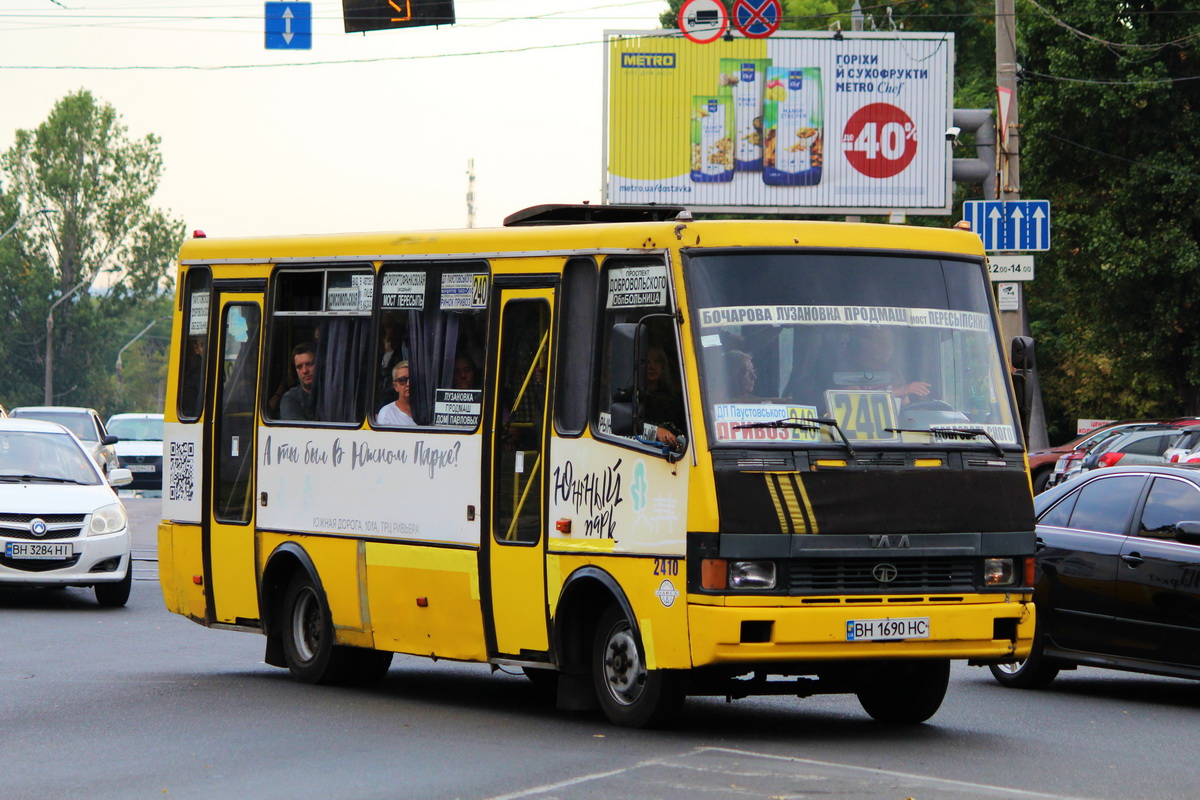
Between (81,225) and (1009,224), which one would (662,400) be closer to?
(1009,224)

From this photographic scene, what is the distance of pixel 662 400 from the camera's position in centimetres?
960

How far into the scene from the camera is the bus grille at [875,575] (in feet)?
30.5

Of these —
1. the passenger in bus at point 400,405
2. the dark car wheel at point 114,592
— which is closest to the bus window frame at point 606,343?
the passenger in bus at point 400,405

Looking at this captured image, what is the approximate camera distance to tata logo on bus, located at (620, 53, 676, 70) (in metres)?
39.7

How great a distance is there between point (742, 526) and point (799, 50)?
3102cm

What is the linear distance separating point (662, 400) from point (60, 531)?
975cm

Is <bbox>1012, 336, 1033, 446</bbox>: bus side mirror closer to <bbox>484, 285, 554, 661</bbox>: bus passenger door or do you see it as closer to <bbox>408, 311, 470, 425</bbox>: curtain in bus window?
<bbox>484, 285, 554, 661</bbox>: bus passenger door

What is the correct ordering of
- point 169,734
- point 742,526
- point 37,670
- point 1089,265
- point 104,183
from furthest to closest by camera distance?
point 104,183 → point 1089,265 → point 37,670 → point 169,734 → point 742,526

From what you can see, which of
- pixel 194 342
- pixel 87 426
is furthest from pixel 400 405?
pixel 87 426

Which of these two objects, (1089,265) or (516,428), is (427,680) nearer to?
(516,428)

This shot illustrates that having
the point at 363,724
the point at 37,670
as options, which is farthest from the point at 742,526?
the point at 37,670

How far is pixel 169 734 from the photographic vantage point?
392 inches

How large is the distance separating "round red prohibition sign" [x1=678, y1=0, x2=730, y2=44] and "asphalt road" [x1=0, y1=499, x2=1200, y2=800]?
87.0ft

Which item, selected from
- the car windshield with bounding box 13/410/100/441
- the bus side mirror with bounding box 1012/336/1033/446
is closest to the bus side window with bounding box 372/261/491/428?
the bus side mirror with bounding box 1012/336/1033/446
